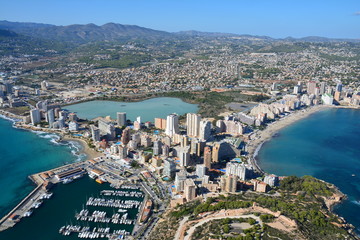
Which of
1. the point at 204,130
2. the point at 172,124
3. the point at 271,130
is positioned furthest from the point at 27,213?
the point at 271,130

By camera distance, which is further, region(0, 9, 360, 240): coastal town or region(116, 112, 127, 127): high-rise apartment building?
region(116, 112, 127, 127): high-rise apartment building

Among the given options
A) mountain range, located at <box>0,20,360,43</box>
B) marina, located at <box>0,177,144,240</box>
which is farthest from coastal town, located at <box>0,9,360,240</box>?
mountain range, located at <box>0,20,360,43</box>

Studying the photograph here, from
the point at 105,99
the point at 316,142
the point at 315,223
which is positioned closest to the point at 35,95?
the point at 105,99

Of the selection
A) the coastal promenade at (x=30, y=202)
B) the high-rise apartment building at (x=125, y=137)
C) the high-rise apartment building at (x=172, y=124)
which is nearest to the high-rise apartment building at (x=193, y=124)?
the high-rise apartment building at (x=172, y=124)

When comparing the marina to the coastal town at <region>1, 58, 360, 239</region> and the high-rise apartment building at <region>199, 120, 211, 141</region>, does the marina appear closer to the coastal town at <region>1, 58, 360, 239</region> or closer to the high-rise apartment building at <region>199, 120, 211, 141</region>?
the coastal town at <region>1, 58, 360, 239</region>

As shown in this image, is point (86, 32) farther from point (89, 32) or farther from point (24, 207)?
point (24, 207)

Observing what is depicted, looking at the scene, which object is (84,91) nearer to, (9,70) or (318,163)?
(9,70)
